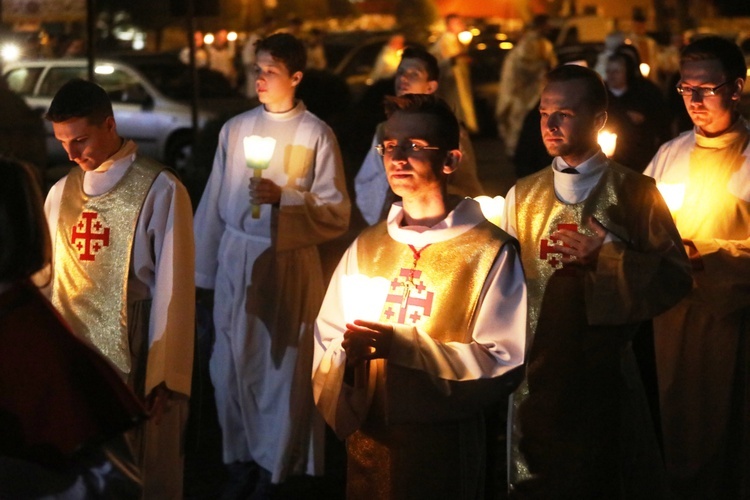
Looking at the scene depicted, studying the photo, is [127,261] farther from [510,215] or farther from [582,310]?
[582,310]

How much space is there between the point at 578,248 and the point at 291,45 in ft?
7.40

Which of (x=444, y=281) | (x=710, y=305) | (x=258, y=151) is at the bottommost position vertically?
(x=710, y=305)

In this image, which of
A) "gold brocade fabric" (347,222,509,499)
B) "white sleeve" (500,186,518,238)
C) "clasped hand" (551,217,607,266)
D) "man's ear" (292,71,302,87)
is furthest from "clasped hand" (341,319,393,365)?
"man's ear" (292,71,302,87)

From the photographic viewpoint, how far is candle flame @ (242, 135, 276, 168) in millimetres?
6129

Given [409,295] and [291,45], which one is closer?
[409,295]

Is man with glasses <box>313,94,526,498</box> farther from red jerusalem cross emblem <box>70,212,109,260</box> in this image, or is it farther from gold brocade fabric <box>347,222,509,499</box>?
red jerusalem cross emblem <box>70,212,109,260</box>

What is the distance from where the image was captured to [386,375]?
4.33m

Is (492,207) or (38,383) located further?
(492,207)

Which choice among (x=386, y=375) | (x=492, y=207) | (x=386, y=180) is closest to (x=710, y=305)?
(x=492, y=207)

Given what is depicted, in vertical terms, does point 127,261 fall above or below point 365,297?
below

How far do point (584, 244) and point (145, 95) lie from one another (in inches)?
582

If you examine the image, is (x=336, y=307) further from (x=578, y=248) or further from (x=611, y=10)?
(x=611, y=10)

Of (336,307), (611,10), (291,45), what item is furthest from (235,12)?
(336,307)

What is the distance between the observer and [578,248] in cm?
506
